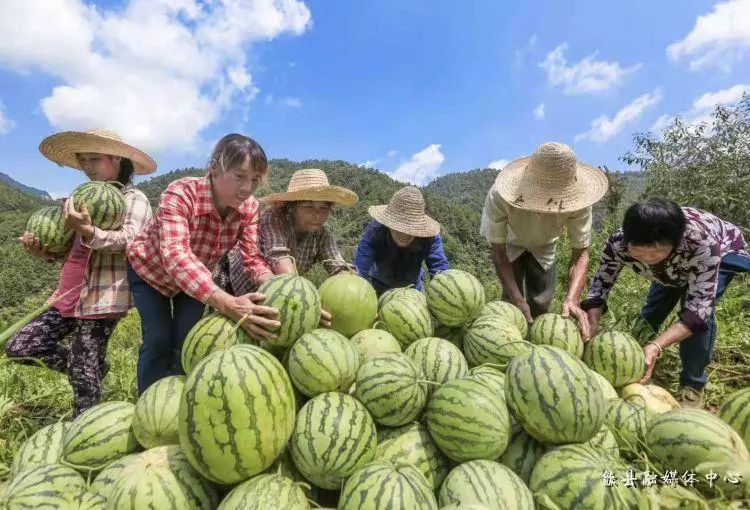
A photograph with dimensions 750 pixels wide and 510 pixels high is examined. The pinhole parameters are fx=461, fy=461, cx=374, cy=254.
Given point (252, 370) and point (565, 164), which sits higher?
point (565, 164)

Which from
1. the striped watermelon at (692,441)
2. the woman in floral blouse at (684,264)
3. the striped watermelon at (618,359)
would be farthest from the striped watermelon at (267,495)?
the woman in floral blouse at (684,264)

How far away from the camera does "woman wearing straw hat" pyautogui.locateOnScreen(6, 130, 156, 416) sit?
337 centimetres

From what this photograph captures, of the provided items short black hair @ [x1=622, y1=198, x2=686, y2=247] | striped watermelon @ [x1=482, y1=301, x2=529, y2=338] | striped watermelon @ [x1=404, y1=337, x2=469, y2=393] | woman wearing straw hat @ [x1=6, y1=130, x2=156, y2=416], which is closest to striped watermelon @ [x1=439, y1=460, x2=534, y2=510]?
striped watermelon @ [x1=404, y1=337, x2=469, y2=393]

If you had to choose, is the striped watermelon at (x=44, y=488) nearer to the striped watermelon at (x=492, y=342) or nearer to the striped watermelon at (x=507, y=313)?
the striped watermelon at (x=492, y=342)

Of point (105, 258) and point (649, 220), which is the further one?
point (105, 258)

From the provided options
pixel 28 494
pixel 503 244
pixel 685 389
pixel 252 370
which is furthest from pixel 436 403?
pixel 503 244

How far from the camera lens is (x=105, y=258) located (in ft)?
11.3

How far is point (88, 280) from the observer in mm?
3412

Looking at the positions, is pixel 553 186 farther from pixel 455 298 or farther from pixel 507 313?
pixel 455 298

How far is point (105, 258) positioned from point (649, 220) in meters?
3.80

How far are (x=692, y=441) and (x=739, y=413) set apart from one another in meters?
0.40

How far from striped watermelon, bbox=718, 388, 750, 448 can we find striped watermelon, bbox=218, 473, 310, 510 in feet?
5.99

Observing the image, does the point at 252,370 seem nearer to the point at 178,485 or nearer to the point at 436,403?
the point at 178,485

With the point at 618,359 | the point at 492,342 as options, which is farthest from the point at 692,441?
the point at 492,342
